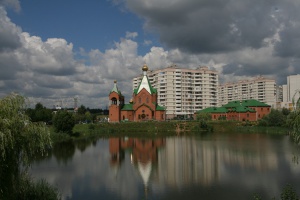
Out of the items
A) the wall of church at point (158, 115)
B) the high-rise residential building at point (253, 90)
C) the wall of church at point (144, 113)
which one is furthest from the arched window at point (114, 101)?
the high-rise residential building at point (253, 90)

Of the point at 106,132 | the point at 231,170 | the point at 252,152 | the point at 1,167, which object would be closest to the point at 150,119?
the point at 106,132

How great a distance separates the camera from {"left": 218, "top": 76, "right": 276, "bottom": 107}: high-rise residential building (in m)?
134

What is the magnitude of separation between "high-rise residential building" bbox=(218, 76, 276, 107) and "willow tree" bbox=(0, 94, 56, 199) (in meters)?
134

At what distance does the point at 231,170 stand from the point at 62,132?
3616 centimetres

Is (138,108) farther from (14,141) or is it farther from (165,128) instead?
(14,141)

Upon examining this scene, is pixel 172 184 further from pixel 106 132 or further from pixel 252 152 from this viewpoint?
pixel 106 132

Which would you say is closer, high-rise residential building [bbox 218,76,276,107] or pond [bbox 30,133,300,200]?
pond [bbox 30,133,300,200]

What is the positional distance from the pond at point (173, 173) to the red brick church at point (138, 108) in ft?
141

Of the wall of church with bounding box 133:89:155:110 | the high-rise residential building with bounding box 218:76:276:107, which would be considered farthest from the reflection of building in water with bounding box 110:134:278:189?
the high-rise residential building with bounding box 218:76:276:107

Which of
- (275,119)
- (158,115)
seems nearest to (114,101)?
(158,115)

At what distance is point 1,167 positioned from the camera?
11.4 metres

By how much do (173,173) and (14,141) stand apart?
1498 cm

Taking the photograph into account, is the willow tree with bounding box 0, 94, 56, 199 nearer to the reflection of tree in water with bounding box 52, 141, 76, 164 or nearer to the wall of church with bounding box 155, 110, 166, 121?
the reflection of tree in water with bounding box 52, 141, 76, 164

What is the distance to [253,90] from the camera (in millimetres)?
139750
